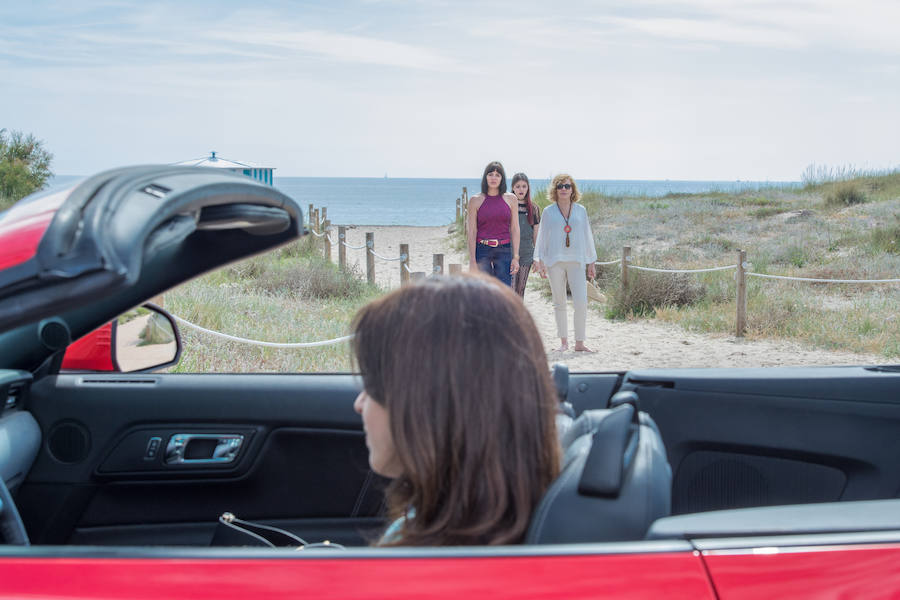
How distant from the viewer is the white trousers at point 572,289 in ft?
27.1

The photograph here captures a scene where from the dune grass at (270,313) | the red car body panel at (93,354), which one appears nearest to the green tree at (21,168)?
the dune grass at (270,313)

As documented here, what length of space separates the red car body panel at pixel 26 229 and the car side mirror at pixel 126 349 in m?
1.52

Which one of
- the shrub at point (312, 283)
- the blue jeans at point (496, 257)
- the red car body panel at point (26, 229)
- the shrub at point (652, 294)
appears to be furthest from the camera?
the shrub at point (312, 283)

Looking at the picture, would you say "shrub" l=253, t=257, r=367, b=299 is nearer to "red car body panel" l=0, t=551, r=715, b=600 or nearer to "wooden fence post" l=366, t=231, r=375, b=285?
"wooden fence post" l=366, t=231, r=375, b=285

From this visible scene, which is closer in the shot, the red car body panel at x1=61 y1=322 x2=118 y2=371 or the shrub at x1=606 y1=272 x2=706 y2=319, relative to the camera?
the red car body panel at x1=61 y1=322 x2=118 y2=371

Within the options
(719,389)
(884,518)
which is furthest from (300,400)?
(884,518)

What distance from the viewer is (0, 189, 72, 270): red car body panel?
1.24 meters

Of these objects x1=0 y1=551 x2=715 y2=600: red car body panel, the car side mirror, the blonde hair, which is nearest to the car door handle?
the car side mirror

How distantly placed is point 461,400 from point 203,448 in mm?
1866

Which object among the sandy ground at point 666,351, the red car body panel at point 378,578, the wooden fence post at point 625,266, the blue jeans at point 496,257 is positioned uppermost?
the red car body panel at point 378,578

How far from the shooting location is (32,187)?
26.5 m

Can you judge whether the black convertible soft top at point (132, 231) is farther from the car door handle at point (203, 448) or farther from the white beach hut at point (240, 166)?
the white beach hut at point (240, 166)

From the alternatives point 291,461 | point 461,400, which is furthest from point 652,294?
point 461,400

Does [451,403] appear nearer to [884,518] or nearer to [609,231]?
[884,518]
